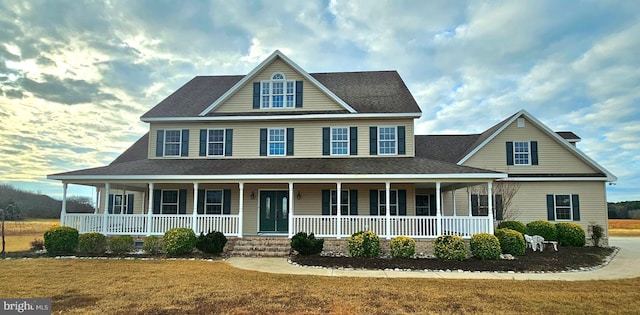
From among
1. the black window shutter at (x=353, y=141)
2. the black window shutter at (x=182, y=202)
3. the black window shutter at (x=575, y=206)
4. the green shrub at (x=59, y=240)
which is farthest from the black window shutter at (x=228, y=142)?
the black window shutter at (x=575, y=206)

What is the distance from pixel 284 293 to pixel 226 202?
10.3 m

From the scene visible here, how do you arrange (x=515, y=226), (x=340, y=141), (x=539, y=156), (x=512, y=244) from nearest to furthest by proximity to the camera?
(x=512, y=244)
(x=515, y=226)
(x=340, y=141)
(x=539, y=156)

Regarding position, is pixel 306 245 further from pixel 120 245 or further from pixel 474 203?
pixel 474 203

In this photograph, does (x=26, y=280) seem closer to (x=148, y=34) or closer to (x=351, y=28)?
(x=148, y=34)

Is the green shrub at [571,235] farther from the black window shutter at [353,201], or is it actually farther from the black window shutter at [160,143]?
the black window shutter at [160,143]

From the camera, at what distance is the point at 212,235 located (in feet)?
48.3

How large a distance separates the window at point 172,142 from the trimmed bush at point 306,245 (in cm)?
865

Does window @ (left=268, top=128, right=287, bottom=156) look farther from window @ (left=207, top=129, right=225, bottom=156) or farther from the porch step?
the porch step

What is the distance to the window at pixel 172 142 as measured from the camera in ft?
63.9

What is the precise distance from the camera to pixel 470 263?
13.2 metres

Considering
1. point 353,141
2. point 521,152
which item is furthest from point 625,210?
point 353,141

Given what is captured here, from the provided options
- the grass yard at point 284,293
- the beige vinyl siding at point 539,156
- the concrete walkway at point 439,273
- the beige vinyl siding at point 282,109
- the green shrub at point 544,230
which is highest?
the beige vinyl siding at point 282,109

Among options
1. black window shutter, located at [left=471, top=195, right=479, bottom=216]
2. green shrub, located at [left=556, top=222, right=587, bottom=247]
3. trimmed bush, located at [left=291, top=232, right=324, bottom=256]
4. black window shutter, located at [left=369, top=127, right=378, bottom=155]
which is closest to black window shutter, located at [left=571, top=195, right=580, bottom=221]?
green shrub, located at [left=556, top=222, right=587, bottom=247]

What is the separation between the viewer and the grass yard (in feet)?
25.2
